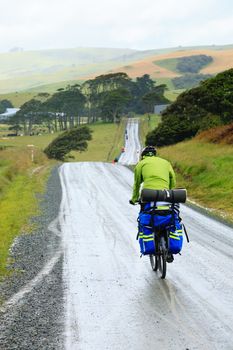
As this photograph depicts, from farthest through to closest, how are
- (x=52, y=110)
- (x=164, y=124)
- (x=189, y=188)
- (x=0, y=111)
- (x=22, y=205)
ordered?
(x=0, y=111) → (x=52, y=110) → (x=164, y=124) → (x=189, y=188) → (x=22, y=205)

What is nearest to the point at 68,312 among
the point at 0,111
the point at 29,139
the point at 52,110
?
the point at 29,139

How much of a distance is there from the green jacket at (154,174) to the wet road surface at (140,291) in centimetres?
168

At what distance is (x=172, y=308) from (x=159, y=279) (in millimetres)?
1561

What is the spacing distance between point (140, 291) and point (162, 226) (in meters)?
1.17

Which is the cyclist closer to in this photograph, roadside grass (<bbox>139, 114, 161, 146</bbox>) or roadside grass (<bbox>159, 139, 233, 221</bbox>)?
roadside grass (<bbox>159, 139, 233, 221</bbox>)

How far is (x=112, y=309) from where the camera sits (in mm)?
6773

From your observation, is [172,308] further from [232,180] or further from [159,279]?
[232,180]

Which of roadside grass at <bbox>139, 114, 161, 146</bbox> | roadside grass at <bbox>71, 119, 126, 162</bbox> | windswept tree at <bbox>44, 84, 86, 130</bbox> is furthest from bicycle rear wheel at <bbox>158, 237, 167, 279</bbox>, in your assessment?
windswept tree at <bbox>44, 84, 86, 130</bbox>

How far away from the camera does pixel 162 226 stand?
8062 mm

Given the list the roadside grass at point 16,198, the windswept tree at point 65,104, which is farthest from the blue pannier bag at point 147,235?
the windswept tree at point 65,104

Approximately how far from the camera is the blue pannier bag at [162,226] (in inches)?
316

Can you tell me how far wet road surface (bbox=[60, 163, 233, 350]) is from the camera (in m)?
5.72

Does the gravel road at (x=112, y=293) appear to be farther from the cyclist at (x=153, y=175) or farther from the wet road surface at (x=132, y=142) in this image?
the wet road surface at (x=132, y=142)

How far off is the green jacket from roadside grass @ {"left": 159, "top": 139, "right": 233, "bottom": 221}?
7.40 m
